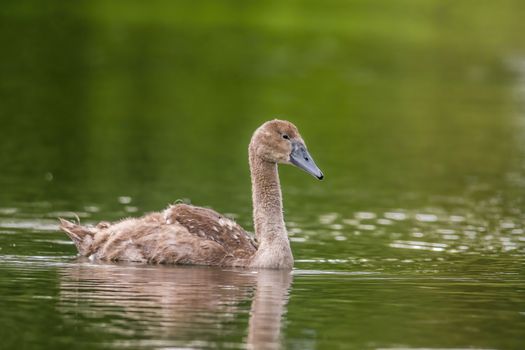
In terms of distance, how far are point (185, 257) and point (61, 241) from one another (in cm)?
235

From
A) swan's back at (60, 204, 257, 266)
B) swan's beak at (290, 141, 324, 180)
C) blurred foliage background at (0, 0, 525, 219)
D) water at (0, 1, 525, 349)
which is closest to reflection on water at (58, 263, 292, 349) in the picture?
water at (0, 1, 525, 349)

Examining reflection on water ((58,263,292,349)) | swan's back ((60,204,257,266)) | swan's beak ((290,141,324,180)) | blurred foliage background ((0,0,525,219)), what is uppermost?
blurred foliage background ((0,0,525,219))

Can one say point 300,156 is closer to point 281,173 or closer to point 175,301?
point 175,301

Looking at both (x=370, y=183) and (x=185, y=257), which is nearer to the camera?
(x=185, y=257)

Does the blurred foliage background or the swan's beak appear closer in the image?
the swan's beak

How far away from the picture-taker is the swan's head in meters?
16.5

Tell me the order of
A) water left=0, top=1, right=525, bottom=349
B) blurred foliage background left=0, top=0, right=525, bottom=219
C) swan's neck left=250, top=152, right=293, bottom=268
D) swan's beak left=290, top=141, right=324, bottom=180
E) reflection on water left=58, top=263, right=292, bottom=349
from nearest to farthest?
1. reflection on water left=58, top=263, right=292, bottom=349
2. water left=0, top=1, right=525, bottom=349
3. swan's neck left=250, top=152, right=293, bottom=268
4. swan's beak left=290, top=141, right=324, bottom=180
5. blurred foliage background left=0, top=0, right=525, bottom=219

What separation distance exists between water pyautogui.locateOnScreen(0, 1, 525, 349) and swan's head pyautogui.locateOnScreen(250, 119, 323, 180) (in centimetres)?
119

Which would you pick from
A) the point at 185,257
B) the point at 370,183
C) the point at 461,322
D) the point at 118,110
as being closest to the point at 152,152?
the point at 370,183

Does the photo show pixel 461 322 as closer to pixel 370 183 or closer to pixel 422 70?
pixel 370 183

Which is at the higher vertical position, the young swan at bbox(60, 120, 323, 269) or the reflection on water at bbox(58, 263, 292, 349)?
the young swan at bbox(60, 120, 323, 269)

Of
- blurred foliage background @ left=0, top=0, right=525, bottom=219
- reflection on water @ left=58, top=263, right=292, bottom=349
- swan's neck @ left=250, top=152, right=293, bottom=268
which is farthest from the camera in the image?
blurred foliage background @ left=0, top=0, right=525, bottom=219

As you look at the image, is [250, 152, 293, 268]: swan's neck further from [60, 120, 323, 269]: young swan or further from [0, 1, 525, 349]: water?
[0, 1, 525, 349]: water

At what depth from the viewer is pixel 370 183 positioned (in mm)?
25047
